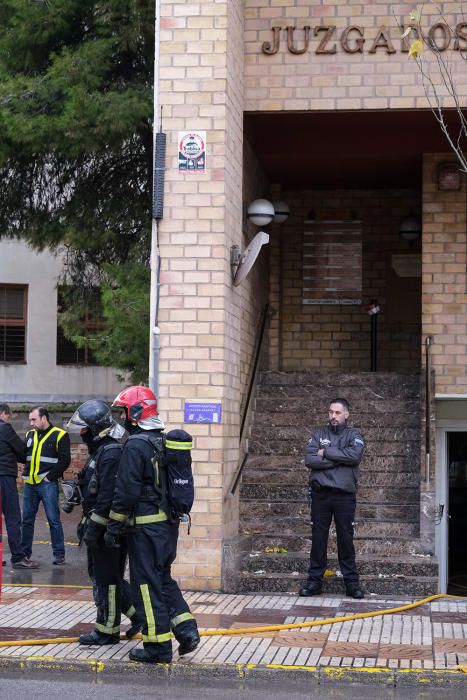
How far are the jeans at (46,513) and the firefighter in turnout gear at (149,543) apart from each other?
4957 millimetres

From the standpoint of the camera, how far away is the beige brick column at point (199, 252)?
36.8 feet

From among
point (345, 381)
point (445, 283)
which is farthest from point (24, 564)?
point (445, 283)

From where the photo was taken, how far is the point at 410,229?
15.6 meters

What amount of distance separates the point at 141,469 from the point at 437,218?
6.98 m

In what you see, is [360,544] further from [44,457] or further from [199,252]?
[44,457]

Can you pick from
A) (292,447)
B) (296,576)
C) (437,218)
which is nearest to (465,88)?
(437,218)

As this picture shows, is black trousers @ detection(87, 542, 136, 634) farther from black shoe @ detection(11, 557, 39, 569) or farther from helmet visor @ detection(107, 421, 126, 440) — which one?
black shoe @ detection(11, 557, 39, 569)

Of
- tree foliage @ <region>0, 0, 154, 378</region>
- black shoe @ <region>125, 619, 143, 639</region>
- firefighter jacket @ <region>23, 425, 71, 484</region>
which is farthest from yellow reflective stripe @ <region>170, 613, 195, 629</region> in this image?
tree foliage @ <region>0, 0, 154, 378</region>

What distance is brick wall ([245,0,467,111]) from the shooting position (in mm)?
12234

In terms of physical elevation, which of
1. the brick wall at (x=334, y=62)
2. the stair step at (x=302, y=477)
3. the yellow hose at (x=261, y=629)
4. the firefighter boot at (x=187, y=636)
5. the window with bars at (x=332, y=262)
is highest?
the brick wall at (x=334, y=62)

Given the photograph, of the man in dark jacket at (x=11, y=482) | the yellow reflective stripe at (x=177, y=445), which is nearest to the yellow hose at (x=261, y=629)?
the yellow reflective stripe at (x=177, y=445)

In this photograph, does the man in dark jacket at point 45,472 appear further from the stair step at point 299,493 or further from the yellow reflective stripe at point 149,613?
the yellow reflective stripe at point 149,613

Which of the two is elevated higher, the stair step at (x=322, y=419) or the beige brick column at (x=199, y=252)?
the beige brick column at (x=199, y=252)

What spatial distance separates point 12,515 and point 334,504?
3.93 meters
